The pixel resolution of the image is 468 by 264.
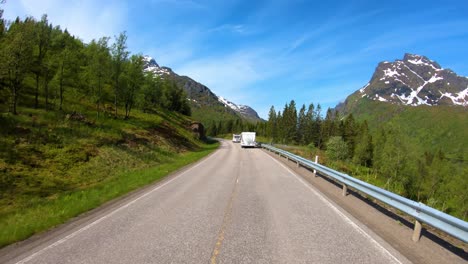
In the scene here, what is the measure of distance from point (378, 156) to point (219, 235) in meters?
77.0

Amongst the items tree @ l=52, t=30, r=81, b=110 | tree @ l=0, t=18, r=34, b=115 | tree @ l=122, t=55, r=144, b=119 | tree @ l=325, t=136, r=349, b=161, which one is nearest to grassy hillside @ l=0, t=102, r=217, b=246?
tree @ l=0, t=18, r=34, b=115

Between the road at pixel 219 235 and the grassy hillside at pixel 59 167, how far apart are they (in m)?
1.79

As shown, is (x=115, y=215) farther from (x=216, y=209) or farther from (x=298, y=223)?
(x=298, y=223)

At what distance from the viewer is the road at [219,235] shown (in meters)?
5.43

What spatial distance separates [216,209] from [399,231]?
16.6ft

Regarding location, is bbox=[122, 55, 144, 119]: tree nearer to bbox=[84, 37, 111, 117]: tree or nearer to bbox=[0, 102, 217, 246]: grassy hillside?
bbox=[84, 37, 111, 117]: tree

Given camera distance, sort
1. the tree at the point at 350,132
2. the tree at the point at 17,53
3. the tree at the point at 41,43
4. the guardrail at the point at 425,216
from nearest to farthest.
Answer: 1. the guardrail at the point at 425,216
2. the tree at the point at 17,53
3. the tree at the point at 41,43
4. the tree at the point at 350,132

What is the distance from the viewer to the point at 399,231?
7.21 m

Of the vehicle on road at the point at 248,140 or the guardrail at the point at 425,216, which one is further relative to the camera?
the vehicle on road at the point at 248,140

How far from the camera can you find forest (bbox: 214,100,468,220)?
5146cm

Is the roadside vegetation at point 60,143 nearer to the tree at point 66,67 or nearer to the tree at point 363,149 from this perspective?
the tree at point 66,67

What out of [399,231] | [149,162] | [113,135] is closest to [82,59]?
[113,135]

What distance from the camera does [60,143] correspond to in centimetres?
2084

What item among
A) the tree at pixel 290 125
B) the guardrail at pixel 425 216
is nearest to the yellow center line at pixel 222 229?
the guardrail at pixel 425 216
